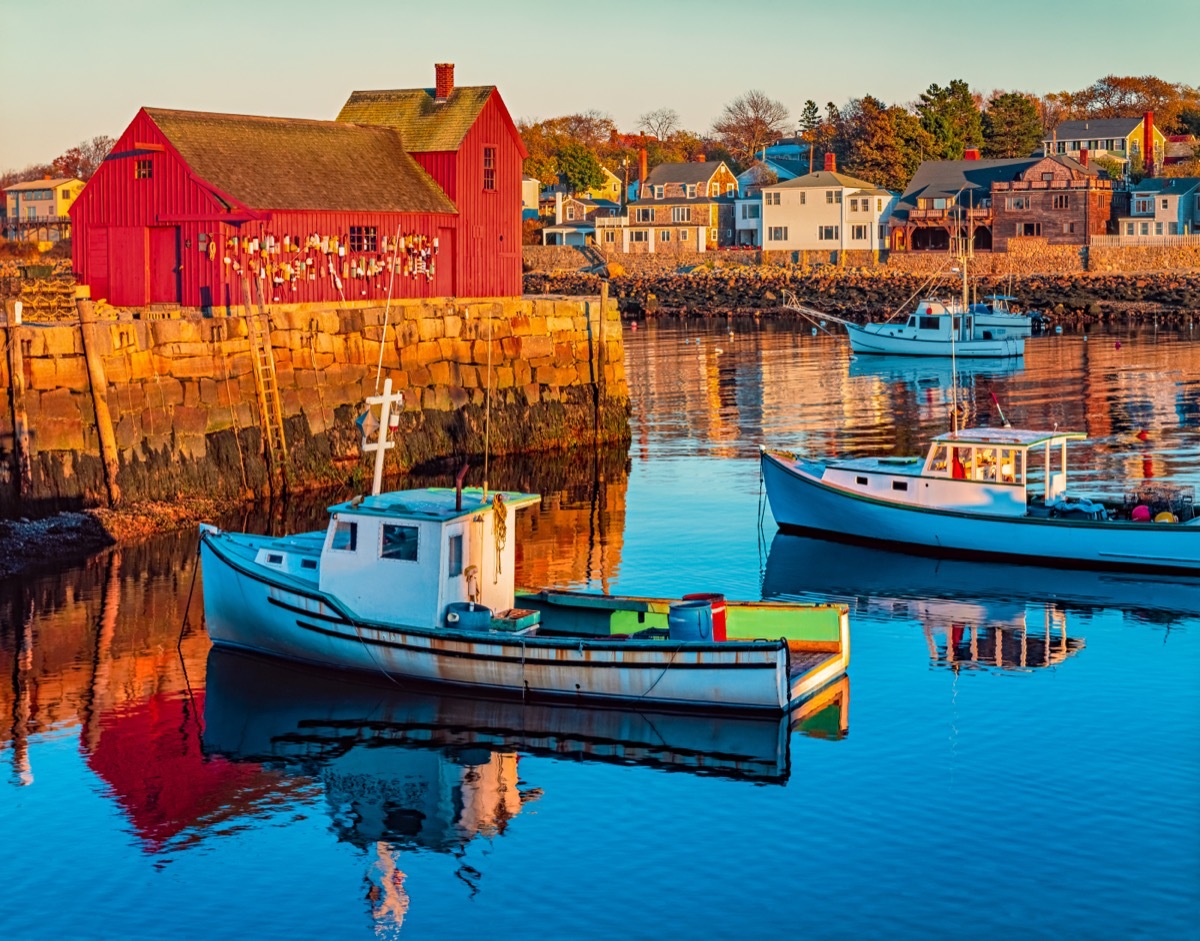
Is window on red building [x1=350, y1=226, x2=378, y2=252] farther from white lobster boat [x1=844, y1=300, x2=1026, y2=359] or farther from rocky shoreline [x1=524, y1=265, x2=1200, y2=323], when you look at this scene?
rocky shoreline [x1=524, y1=265, x2=1200, y2=323]

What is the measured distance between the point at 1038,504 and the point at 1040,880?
16570mm

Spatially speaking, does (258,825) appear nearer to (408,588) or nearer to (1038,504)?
(408,588)

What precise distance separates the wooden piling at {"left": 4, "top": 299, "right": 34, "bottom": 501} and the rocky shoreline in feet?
219

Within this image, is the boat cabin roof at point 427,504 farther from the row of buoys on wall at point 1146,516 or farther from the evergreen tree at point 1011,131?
the evergreen tree at point 1011,131

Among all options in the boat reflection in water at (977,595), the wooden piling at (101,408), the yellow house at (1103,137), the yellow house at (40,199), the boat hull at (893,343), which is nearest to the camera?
the boat reflection in water at (977,595)

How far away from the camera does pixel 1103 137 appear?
464 feet

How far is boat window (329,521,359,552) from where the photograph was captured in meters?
23.8

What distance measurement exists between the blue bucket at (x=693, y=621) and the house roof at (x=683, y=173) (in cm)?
11270

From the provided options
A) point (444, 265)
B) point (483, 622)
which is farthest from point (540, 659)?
point (444, 265)

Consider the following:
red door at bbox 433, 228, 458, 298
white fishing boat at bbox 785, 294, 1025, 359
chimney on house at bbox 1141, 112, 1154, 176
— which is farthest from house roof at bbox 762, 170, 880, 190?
red door at bbox 433, 228, 458, 298

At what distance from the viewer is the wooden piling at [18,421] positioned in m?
32.8

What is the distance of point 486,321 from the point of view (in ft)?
Answer: 149

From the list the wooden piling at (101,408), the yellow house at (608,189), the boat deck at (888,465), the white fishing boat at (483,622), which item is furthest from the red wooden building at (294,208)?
the yellow house at (608,189)

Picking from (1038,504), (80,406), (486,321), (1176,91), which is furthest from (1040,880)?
Result: (1176,91)
